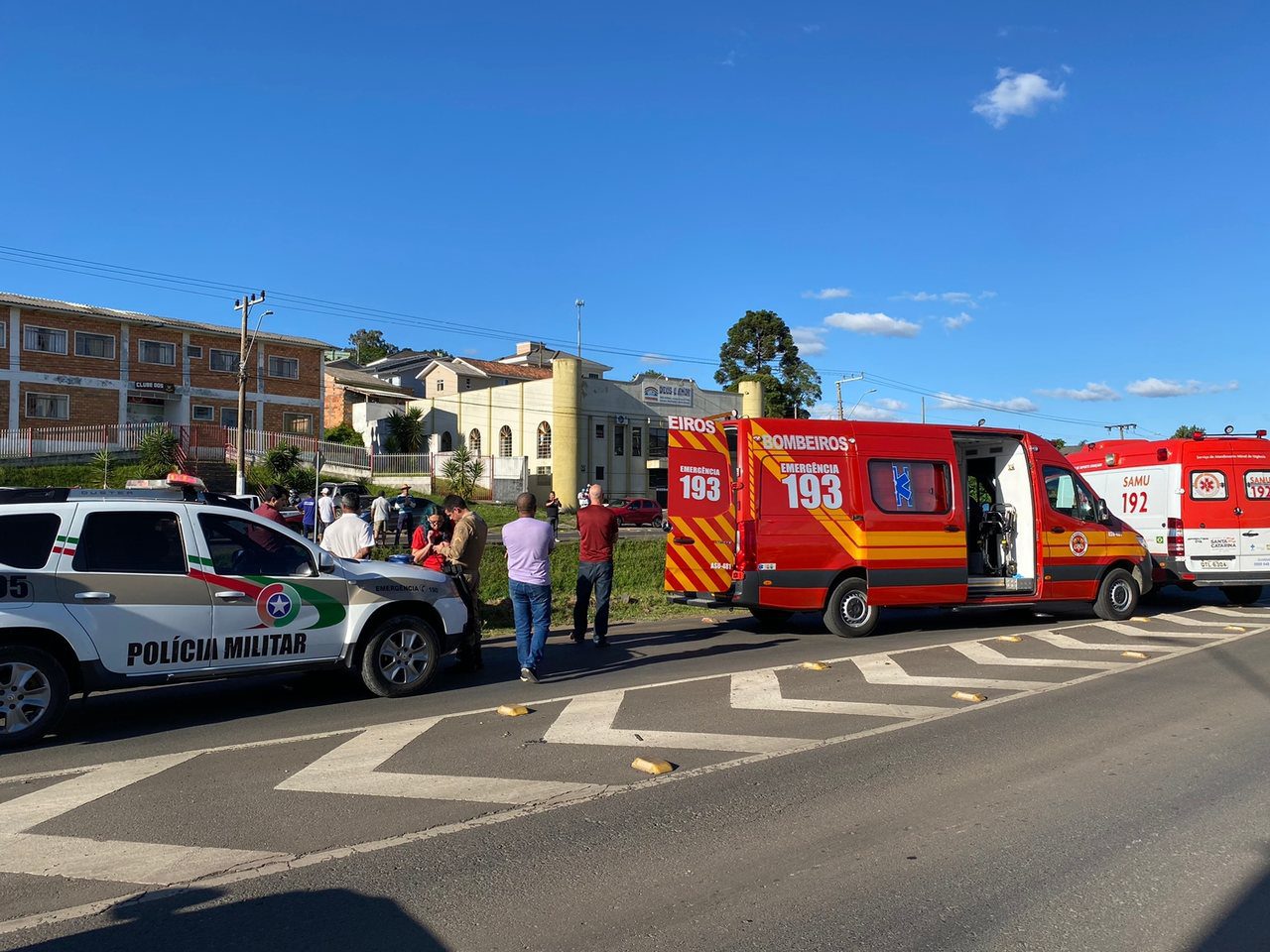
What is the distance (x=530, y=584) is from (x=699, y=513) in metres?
3.82

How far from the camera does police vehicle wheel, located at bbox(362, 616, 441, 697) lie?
8156 mm

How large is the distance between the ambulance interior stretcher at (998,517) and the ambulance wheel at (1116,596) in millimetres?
1404

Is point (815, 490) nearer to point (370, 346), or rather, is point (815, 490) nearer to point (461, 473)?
point (461, 473)

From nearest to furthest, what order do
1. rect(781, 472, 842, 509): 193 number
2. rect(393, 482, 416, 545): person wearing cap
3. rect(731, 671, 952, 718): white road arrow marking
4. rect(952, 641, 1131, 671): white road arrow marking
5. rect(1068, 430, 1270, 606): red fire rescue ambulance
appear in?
1. rect(731, 671, 952, 718): white road arrow marking
2. rect(952, 641, 1131, 671): white road arrow marking
3. rect(781, 472, 842, 509): 193 number
4. rect(1068, 430, 1270, 606): red fire rescue ambulance
5. rect(393, 482, 416, 545): person wearing cap

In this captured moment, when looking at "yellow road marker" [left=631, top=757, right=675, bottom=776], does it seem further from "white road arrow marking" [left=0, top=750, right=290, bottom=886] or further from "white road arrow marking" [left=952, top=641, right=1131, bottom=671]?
"white road arrow marking" [left=952, top=641, right=1131, bottom=671]

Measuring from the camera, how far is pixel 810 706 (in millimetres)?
8102

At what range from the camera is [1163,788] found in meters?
5.83

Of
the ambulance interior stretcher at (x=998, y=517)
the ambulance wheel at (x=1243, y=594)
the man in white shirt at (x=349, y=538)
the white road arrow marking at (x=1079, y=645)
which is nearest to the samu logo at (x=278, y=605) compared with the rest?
the man in white shirt at (x=349, y=538)

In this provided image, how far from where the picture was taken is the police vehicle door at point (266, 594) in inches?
292

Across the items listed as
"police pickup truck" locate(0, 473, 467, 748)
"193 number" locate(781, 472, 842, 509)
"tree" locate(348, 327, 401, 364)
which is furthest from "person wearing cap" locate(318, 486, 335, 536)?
"tree" locate(348, 327, 401, 364)

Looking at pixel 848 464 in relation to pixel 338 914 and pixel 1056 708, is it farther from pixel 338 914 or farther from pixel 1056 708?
pixel 338 914

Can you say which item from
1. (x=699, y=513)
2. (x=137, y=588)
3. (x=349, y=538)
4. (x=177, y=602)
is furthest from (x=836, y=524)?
(x=137, y=588)

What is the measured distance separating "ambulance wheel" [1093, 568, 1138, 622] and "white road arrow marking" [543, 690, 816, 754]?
30.1 ft

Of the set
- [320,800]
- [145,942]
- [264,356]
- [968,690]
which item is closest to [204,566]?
[320,800]
